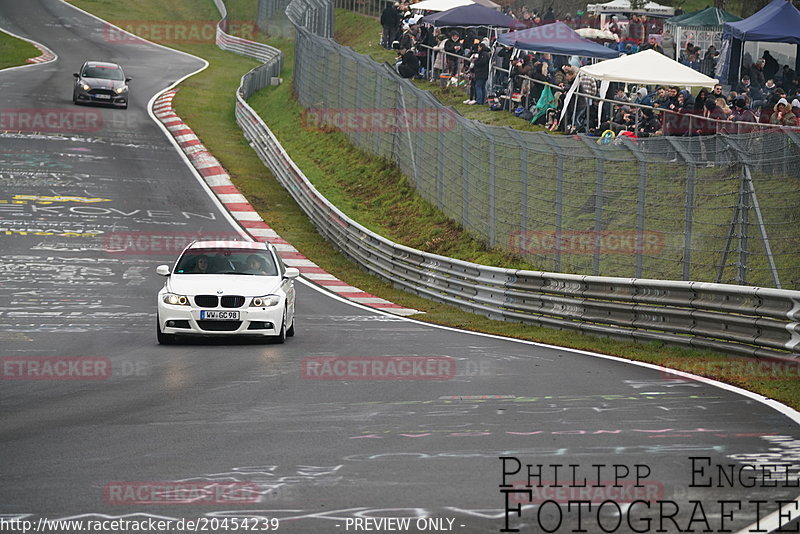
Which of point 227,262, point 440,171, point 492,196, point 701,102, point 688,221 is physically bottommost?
point 440,171

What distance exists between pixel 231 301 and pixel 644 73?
12.6 metres

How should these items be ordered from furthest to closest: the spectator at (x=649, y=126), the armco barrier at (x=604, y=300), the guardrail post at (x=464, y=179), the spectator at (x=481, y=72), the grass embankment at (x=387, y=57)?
1. the spectator at (x=481, y=72)
2. the grass embankment at (x=387, y=57)
3. the guardrail post at (x=464, y=179)
4. the spectator at (x=649, y=126)
5. the armco barrier at (x=604, y=300)

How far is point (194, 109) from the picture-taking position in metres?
45.5

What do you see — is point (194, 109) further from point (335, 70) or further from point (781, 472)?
point (781, 472)

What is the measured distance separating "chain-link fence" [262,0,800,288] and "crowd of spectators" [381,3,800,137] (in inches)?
101

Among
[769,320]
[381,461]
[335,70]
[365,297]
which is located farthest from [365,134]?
[381,461]

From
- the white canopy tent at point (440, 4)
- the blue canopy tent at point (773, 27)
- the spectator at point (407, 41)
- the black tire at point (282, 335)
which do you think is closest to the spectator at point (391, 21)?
the white canopy tent at point (440, 4)

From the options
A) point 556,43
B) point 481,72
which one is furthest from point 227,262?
point 481,72

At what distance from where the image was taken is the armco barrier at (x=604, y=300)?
1301 centimetres

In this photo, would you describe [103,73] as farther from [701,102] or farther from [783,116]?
[783,116]

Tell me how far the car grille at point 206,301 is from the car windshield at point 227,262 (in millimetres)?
1018

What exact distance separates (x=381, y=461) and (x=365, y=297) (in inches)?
606

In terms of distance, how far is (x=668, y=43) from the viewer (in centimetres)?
3475

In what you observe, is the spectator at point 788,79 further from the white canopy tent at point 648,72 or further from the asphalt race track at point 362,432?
the asphalt race track at point 362,432
